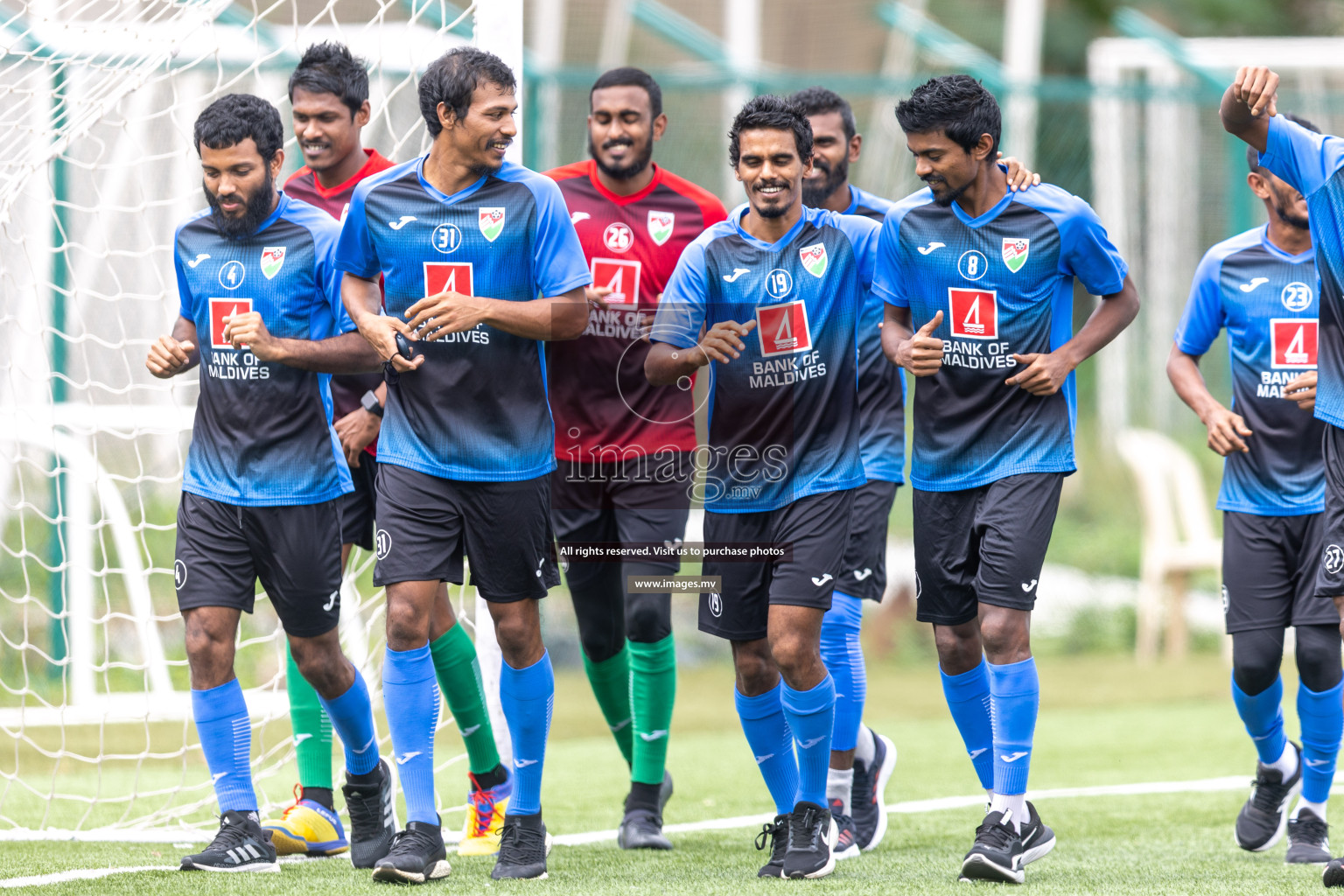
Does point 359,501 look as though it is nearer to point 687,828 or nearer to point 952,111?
point 687,828

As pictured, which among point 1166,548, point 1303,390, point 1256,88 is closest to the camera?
point 1256,88

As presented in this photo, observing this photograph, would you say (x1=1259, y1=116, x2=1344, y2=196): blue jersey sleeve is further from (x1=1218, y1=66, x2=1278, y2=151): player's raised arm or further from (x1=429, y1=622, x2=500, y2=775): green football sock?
(x1=429, y1=622, x2=500, y2=775): green football sock

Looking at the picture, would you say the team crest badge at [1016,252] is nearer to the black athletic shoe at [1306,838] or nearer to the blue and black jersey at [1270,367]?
the blue and black jersey at [1270,367]

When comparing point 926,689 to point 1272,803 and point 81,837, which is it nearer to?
point 1272,803

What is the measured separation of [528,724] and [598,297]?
1.68 m

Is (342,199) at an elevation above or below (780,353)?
above

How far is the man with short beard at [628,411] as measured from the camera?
602 centimetres

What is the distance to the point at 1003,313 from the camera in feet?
16.8

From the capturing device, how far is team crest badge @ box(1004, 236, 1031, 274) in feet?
16.8

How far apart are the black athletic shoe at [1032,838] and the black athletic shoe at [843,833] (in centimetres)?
72

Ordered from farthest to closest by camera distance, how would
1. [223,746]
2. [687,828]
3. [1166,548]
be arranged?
[1166,548]
[687,828]
[223,746]

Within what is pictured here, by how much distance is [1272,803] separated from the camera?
579 centimetres

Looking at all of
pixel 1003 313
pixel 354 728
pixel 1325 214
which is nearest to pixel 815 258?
pixel 1003 313

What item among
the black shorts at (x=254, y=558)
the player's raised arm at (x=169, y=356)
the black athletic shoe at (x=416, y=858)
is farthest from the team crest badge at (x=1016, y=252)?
the player's raised arm at (x=169, y=356)
